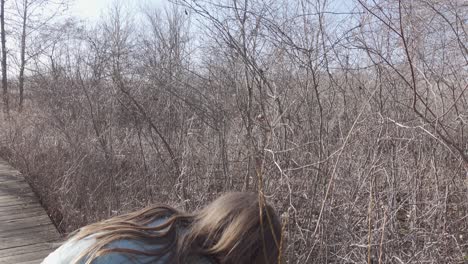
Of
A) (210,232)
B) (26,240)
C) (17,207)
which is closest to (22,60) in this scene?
(17,207)

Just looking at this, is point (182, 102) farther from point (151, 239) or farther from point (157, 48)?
point (151, 239)

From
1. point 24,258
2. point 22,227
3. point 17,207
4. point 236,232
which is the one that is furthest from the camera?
point 17,207

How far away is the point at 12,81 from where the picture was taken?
41.2ft

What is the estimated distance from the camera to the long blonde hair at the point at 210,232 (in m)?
1.19

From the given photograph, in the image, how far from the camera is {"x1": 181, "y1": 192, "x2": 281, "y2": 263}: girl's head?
1.22m

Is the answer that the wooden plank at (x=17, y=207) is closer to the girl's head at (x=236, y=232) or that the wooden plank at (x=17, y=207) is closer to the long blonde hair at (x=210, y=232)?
the long blonde hair at (x=210, y=232)

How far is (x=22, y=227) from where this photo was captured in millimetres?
4184

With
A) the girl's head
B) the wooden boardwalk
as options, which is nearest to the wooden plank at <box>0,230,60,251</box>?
the wooden boardwalk

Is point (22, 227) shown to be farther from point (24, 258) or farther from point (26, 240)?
point (24, 258)

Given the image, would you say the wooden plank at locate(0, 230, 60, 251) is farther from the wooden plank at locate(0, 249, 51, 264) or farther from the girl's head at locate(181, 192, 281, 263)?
the girl's head at locate(181, 192, 281, 263)

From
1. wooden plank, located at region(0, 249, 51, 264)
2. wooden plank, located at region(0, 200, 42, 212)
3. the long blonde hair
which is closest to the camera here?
the long blonde hair

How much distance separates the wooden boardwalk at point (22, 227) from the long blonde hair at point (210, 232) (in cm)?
261

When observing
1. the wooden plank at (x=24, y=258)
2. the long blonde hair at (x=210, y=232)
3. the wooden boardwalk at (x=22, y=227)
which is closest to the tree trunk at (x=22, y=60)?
the wooden boardwalk at (x=22, y=227)

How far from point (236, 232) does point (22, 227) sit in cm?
368
